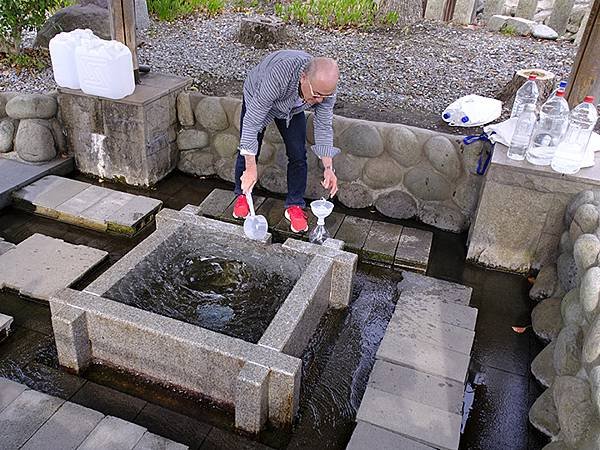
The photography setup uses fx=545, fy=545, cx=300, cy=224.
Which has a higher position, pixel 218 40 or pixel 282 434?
pixel 218 40

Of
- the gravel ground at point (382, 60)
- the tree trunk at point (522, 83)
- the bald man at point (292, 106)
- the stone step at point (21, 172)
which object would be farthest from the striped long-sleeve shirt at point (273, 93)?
the tree trunk at point (522, 83)

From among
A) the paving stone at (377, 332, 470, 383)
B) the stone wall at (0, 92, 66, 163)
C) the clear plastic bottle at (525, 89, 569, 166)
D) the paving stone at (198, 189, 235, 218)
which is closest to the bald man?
the paving stone at (198, 189, 235, 218)

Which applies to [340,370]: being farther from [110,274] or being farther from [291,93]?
[291,93]

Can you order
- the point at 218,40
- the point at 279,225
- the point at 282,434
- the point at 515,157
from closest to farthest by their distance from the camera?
the point at 282,434, the point at 515,157, the point at 279,225, the point at 218,40

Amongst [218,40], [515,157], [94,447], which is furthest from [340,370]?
[218,40]

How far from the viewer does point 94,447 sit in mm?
2209

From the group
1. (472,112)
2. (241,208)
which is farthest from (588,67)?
(241,208)

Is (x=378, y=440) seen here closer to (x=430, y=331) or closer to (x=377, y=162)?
(x=430, y=331)

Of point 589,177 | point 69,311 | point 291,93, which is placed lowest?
point 69,311

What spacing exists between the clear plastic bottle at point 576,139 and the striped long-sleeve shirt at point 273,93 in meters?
1.52

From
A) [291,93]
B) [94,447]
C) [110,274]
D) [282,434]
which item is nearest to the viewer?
[94,447]

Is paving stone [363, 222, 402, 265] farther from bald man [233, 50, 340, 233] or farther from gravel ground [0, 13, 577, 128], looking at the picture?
gravel ground [0, 13, 577, 128]

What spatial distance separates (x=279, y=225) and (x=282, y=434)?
184 centimetres

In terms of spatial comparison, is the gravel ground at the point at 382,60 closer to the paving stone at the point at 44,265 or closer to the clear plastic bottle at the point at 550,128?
the clear plastic bottle at the point at 550,128
